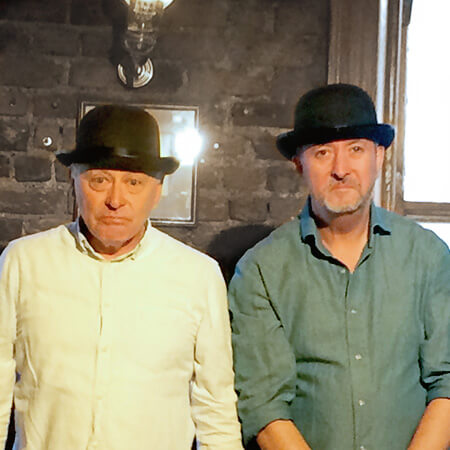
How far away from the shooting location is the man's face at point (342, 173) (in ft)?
7.09

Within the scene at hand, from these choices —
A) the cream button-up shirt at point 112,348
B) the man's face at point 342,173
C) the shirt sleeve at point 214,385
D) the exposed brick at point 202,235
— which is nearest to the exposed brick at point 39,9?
the exposed brick at point 202,235

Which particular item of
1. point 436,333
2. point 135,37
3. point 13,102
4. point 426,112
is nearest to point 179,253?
point 436,333

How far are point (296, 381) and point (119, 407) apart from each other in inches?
23.5

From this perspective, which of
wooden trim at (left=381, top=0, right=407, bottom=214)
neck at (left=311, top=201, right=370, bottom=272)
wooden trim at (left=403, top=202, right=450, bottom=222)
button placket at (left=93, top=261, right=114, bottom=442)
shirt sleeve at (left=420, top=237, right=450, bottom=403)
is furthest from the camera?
wooden trim at (left=403, top=202, right=450, bottom=222)

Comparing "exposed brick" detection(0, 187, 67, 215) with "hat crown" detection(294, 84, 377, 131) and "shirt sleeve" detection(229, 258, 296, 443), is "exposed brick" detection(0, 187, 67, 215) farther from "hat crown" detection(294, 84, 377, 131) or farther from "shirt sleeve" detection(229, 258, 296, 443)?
"hat crown" detection(294, 84, 377, 131)

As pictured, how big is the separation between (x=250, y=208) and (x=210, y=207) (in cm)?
19

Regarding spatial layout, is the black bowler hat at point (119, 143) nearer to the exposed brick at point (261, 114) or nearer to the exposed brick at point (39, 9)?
the exposed brick at point (261, 114)

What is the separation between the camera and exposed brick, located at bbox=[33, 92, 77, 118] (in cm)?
300

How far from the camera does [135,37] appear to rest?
9.52 feet

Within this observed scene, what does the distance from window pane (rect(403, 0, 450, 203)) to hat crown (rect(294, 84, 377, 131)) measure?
1.10 metres

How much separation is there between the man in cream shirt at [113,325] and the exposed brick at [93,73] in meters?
0.87

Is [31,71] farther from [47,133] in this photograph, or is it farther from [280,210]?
[280,210]

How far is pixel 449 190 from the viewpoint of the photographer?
329 cm

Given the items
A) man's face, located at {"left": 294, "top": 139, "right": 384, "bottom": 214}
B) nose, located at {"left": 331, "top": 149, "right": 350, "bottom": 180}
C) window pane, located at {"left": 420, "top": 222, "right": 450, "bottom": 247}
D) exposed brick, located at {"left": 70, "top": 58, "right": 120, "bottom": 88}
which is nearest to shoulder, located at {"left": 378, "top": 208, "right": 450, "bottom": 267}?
man's face, located at {"left": 294, "top": 139, "right": 384, "bottom": 214}
